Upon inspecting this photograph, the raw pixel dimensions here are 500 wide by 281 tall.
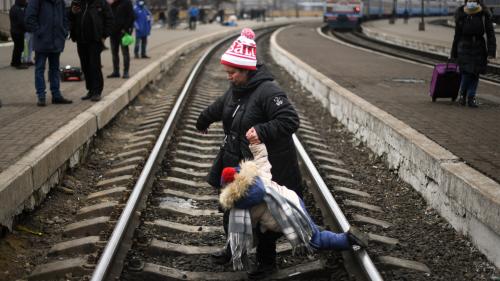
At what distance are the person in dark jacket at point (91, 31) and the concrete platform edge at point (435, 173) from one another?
12.6ft

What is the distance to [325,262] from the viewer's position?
490 centimetres

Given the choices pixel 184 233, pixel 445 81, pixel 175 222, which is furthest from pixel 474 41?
pixel 184 233

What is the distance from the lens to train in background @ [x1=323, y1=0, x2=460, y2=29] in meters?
41.5

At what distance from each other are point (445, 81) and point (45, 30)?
19.9 feet

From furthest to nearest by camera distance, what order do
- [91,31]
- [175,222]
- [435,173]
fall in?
[91,31]
[435,173]
[175,222]

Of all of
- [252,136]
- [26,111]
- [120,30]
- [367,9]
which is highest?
[367,9]

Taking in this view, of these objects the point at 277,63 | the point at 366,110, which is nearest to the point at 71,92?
the point at 366,110

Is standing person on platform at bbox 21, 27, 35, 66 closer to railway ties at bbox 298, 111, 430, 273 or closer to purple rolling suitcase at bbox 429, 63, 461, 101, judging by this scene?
railway ties at bbox 298, 111, 430, 273

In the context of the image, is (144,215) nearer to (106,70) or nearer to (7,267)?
(7,267)

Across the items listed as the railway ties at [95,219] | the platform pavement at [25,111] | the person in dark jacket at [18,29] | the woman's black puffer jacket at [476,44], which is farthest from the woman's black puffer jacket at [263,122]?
the person in dark jacket at [18,29]

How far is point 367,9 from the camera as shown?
1908 inches

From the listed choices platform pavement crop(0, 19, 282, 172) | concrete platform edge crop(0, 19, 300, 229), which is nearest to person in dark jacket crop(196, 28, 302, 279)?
concrete platform edge crop(0, 19, 300, 229)

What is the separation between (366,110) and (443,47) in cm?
1574

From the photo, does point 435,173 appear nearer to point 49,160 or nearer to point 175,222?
point 175,222
